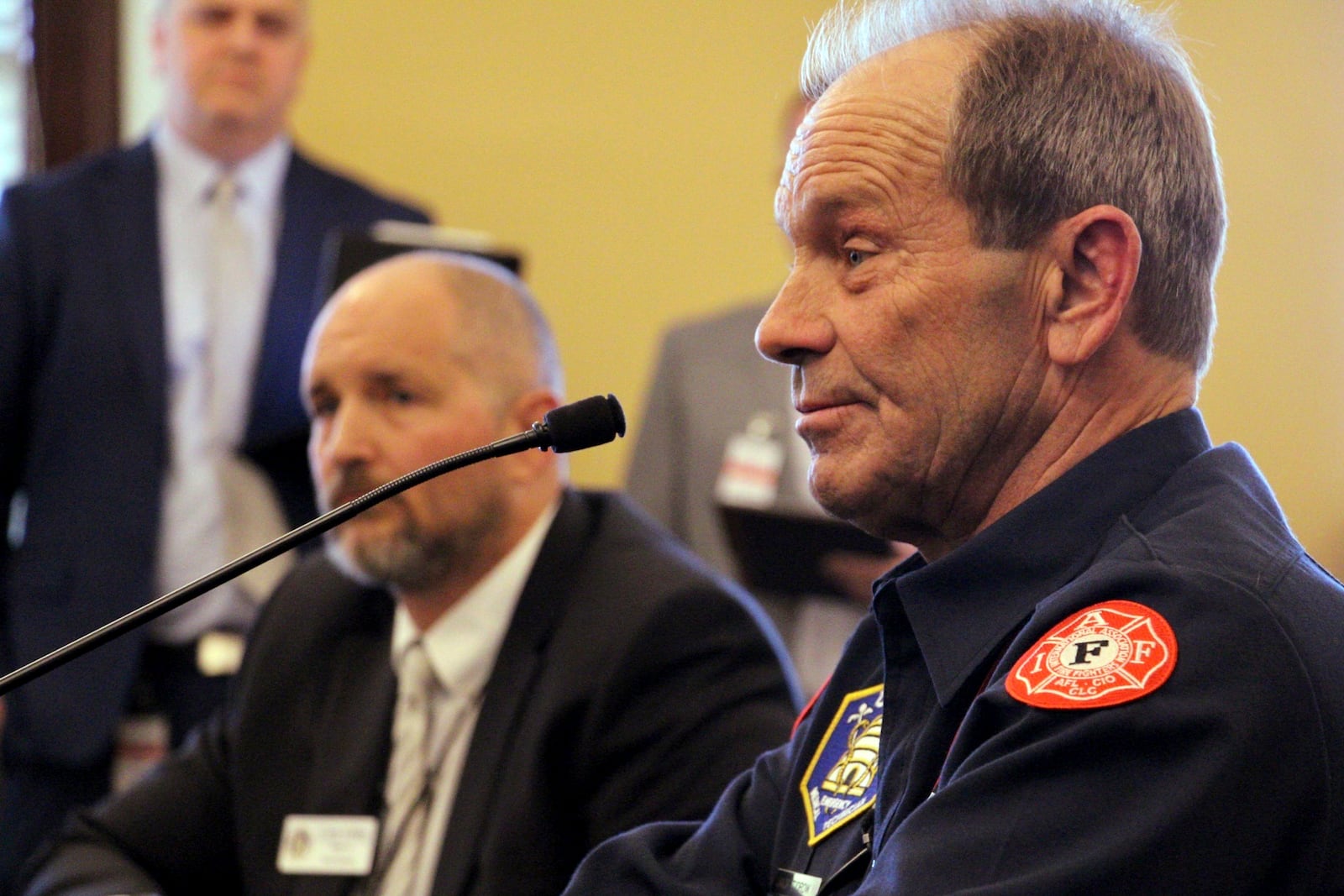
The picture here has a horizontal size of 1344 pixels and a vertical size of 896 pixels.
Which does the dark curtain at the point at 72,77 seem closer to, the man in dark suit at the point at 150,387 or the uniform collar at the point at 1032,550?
the man in dark suit at the point at 150,387

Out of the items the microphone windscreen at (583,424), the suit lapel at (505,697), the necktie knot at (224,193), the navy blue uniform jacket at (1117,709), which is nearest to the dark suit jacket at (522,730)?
the suit lapel at (505,697)

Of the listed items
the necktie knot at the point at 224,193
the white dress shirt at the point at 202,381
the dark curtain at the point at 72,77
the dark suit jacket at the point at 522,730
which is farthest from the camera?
the dark curtain at the point at 72,77

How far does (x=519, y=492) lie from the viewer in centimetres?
232

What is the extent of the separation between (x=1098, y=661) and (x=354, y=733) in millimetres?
1366

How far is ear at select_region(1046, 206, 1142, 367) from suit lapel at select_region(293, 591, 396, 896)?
1211 millimetres

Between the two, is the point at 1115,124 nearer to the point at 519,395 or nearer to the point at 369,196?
the point at 519,395

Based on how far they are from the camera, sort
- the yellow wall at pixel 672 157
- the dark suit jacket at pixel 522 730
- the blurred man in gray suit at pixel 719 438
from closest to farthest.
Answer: the dark suit jacket at pixel 522 730 → the blurred man in gray suit at pixel 719 438 → the yellow wall at pixel 672 157

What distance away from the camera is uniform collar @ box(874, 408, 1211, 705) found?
4.02 ft

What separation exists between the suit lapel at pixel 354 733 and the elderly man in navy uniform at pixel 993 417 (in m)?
0.77

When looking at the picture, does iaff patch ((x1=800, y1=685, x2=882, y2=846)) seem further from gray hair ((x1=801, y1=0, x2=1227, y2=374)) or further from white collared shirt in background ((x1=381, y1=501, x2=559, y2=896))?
white collared shirt in background ((x1=381, y1=501, x2=559, y2=896))

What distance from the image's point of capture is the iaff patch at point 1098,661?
1.04 m

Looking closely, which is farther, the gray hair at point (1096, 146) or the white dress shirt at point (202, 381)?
the white dress shirt at point (202, 381)

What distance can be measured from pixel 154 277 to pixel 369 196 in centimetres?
49

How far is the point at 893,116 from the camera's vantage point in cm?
133
